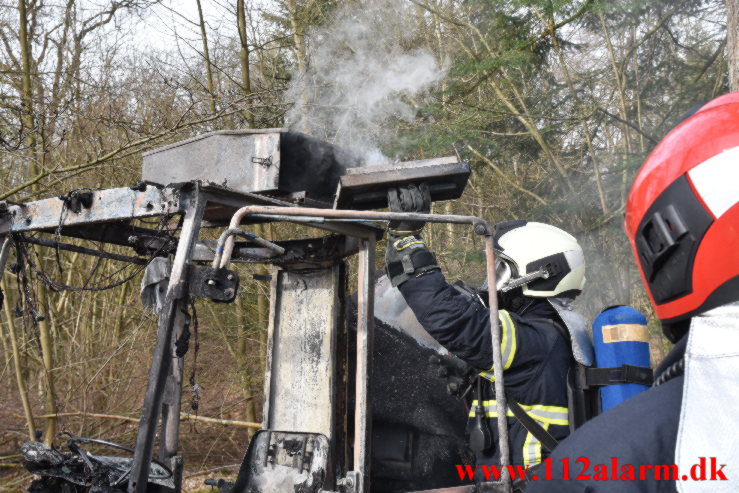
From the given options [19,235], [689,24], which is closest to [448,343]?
[19,235]

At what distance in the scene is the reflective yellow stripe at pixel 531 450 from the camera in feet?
8.92

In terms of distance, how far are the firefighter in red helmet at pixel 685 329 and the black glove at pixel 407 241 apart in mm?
1662

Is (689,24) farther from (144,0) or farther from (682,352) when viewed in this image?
(682,352)

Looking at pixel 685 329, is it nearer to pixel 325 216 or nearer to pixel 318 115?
pixel 325 216

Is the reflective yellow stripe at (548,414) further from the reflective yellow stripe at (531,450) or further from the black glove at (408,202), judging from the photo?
the black glove at (408,202)

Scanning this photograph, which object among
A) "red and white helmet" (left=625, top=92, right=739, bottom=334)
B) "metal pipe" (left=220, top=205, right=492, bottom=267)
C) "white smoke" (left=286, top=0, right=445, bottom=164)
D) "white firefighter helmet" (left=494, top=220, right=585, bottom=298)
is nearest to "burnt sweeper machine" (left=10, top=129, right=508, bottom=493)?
"metal pipe" (left=220, top=205, right=492, bottom=267)

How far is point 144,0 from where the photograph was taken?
322 inches

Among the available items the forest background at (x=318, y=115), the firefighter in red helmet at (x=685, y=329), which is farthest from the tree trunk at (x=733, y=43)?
the firefighter in red helmet at (x=685, y=329)

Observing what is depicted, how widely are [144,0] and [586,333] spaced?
293 inches

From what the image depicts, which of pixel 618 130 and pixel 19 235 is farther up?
pixel 618 130

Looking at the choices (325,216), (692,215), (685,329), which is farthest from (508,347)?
(692,215)

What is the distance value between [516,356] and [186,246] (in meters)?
1.46

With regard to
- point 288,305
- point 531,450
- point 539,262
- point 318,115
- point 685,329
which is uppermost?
point 318,115

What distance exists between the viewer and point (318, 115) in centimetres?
683
